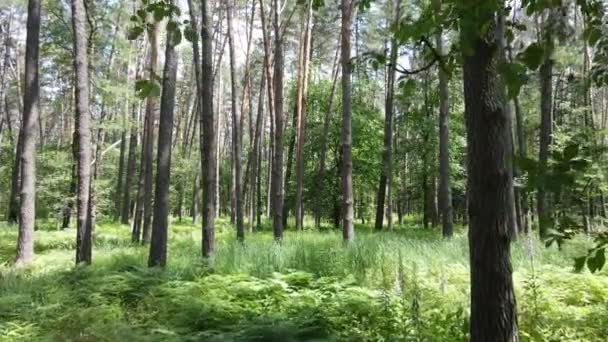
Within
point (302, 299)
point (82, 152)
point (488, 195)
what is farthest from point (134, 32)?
point (82, 152)

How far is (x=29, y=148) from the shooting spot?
464 inches

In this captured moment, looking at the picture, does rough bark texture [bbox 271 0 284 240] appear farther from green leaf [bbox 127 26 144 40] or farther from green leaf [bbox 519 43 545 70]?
green leaf [bbox 519 43 545 70]

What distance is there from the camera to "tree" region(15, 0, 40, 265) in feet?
37.6

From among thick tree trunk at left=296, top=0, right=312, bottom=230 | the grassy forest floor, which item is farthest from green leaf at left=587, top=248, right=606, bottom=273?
thick tree trunk at left=296, top=0, right=312, bottom=230

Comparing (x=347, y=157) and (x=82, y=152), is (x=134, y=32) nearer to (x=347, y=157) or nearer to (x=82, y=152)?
(x=347, y=157)

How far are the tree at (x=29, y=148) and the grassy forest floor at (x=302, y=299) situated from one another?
3.03m

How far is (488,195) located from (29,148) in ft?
39.7

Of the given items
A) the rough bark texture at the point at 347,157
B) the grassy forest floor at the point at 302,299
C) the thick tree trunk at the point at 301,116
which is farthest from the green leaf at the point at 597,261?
the thick tree trunk at the point at 301,116

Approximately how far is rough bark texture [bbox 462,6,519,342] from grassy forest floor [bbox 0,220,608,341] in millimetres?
1334

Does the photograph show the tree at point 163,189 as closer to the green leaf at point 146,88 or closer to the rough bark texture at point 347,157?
the rough bark texture at point 347,157

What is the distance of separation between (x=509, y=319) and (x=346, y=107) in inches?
338

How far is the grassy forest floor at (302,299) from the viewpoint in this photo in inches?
178

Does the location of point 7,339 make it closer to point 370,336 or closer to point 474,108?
point 370,336

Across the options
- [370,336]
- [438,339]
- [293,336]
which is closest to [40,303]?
[293,336]
